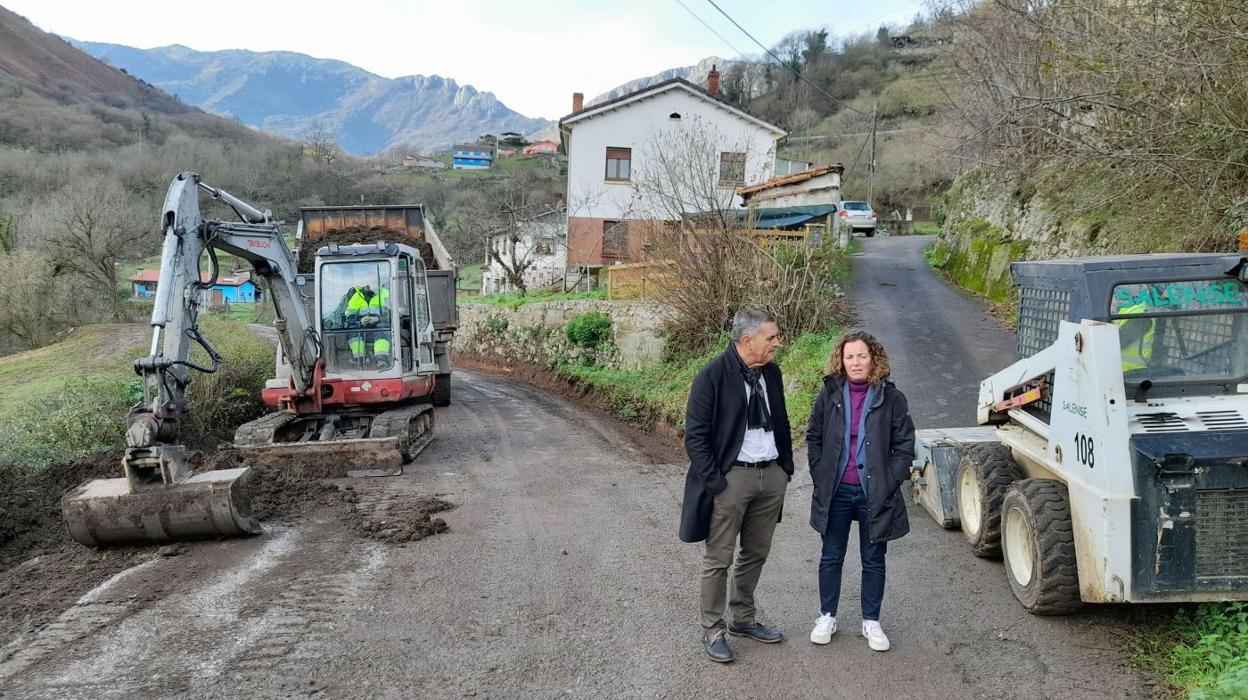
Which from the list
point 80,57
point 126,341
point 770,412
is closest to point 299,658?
point 770,412

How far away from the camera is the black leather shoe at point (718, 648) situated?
4512mm

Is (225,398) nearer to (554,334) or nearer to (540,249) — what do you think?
(554,334)

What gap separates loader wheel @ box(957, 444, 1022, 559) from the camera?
18.9ft

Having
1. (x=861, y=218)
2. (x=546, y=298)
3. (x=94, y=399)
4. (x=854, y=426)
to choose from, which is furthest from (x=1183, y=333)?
(x=861, y=218)

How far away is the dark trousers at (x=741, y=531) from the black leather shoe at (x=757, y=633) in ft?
0.59

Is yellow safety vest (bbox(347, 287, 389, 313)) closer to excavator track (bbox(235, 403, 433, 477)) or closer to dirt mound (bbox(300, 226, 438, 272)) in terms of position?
excavator track (bbox(235, 403, 433, 477))

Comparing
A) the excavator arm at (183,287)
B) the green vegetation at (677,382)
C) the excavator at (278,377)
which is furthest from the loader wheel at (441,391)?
the excavator arm at (183,287)

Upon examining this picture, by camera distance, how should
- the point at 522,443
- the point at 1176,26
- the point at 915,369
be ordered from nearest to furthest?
the point at 1176,26 < the point at 915,369 < the point at 522,443

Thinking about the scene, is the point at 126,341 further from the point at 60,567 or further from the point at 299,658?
the point at 299,658

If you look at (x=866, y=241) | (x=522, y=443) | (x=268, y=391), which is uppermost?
(x=866, y=241)

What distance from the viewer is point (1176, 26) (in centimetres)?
915

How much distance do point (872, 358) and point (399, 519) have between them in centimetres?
490

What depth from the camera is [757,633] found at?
4738 millimetres

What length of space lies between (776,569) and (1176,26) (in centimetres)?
809
